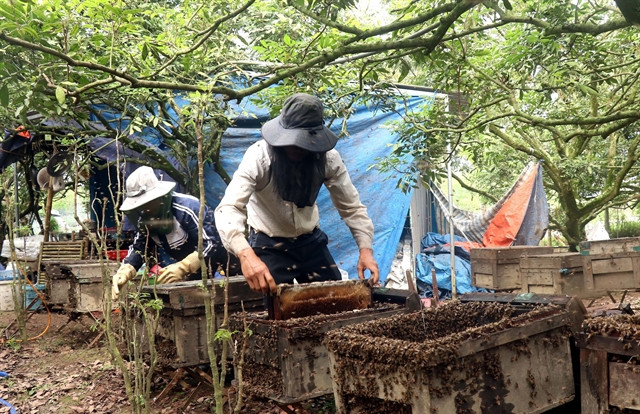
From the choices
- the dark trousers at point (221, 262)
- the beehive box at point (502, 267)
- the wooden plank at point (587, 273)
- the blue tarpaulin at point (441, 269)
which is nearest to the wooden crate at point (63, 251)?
the dark trousers at point (221, 262)

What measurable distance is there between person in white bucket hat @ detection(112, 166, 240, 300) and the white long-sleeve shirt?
3.73 ft

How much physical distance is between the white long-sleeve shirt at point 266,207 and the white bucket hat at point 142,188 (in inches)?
55.4

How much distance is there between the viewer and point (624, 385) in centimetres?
266

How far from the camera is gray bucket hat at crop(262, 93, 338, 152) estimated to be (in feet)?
13.3

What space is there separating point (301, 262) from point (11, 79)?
2.25m

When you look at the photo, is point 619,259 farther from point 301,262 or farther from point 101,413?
point 101,413

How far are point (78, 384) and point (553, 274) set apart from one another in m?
5.48

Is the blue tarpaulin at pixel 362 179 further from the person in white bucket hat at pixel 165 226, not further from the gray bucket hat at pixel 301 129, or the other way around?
the gray bucket hat at pixel 301 129

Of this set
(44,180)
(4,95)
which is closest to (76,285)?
(4,95)

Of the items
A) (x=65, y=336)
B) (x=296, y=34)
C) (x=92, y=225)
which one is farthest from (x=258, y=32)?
(x=65, y=336)

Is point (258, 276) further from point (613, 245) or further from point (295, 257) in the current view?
point (613, 245)

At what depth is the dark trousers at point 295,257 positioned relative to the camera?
14.7ft

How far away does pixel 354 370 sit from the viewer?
2.89 m

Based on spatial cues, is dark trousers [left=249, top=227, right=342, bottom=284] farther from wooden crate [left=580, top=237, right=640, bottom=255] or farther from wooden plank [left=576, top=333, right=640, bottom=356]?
wooden crate [left=580, top=237, right=640, bottom=255]
